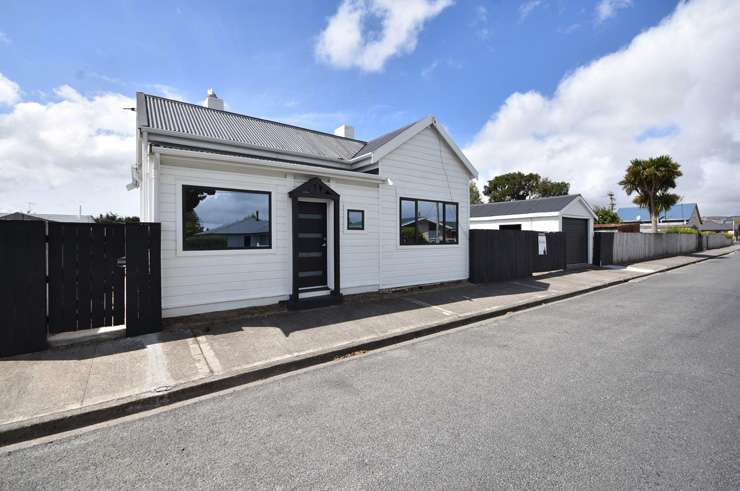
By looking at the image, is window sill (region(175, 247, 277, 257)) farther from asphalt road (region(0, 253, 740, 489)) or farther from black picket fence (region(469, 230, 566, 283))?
black picket fence (region(469, 230, 566, 283))

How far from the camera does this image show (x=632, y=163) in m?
28.0

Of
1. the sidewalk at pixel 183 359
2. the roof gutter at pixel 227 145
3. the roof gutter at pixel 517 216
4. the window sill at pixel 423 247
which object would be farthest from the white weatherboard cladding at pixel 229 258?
the roof gutter at pixel 517 216

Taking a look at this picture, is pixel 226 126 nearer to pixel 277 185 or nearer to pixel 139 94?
pixel 139 94

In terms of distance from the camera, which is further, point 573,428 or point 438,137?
point 438,137

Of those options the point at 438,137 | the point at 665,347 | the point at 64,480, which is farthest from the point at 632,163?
the point at 64,480

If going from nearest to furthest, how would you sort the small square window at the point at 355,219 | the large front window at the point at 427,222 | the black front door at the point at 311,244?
the black front door at the point at 311,244 → the small square window at the point at 355,219 → the large front window at the point at 427,222

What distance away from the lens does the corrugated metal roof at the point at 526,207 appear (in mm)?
16609

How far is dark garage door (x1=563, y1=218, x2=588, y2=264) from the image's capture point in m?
16.1

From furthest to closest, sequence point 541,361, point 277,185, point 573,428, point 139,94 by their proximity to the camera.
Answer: point 139,94 < point 277,185 < point 541,361 < point 573,428

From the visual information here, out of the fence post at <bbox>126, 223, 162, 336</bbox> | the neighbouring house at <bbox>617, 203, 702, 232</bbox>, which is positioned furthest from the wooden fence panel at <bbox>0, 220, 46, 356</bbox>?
the neighbouring house at <bbox>617, 203, 702, 232</bbox>

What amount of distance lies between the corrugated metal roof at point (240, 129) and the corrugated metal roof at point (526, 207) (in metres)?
10.7

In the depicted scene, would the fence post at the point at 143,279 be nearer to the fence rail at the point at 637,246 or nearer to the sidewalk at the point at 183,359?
the sidewalk at the point at 183,359

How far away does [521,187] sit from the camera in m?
→ 51.3

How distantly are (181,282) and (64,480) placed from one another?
4.04m
